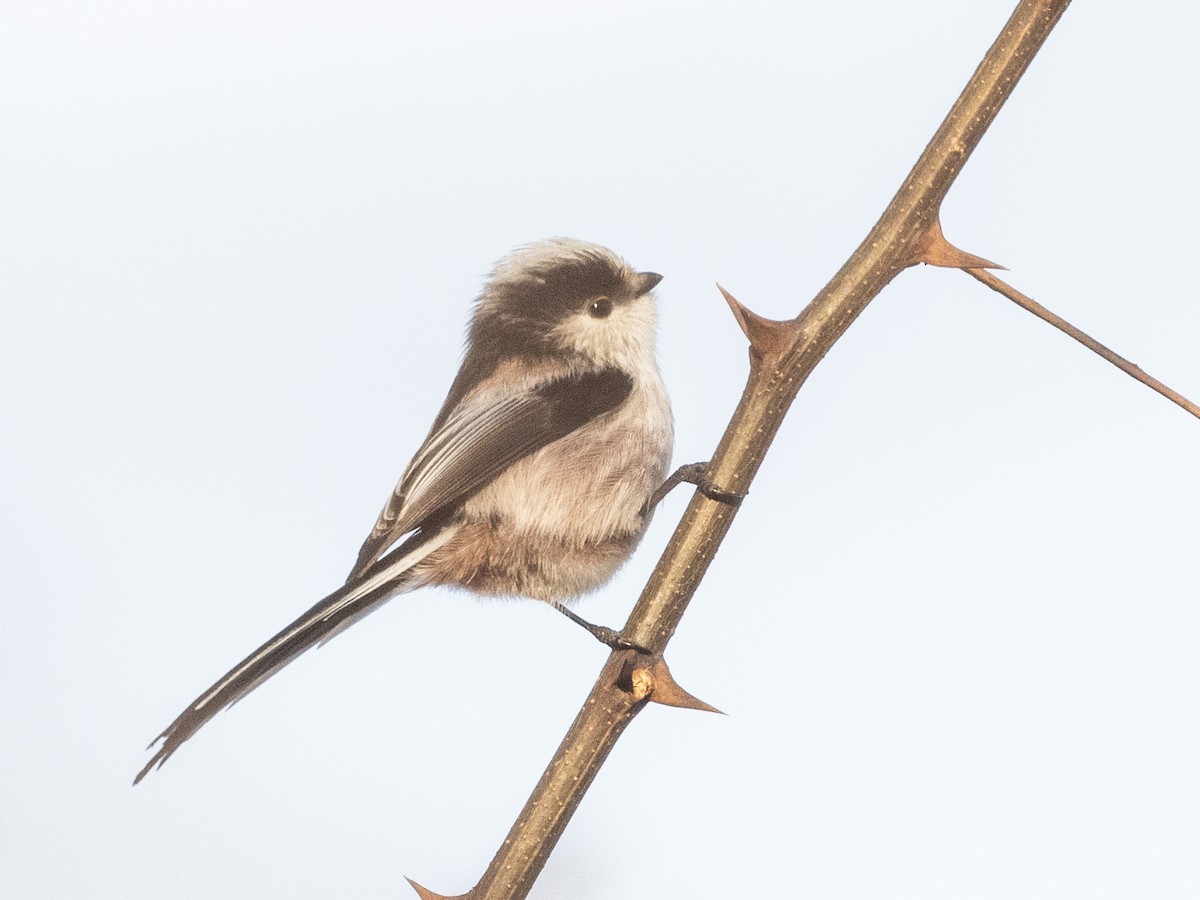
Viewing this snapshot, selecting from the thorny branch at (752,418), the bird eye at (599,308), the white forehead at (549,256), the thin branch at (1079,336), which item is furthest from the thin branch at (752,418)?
the white forehead at (549,256)

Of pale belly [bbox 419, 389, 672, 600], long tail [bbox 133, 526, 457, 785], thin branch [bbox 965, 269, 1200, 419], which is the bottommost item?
long tail [bbox 133, 526, 457, 785]

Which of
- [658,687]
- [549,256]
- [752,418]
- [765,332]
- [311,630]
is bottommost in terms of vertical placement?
[311,630]

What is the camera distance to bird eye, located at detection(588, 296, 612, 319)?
3416mm

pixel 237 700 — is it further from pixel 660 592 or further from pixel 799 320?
pixel 799 320

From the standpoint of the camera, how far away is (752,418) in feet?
6.04

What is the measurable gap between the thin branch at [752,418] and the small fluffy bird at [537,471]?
0.89 metres

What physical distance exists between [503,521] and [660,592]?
1145 mm

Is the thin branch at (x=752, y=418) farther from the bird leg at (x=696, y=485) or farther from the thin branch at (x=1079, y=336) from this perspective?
the thin branch at (x=1079, y=336)

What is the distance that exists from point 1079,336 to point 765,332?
44 cm

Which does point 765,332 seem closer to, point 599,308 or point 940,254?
point 940,254

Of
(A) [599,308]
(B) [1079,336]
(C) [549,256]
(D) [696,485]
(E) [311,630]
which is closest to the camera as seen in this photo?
(B) [1079,336]

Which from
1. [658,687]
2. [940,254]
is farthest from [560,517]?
[940,254]

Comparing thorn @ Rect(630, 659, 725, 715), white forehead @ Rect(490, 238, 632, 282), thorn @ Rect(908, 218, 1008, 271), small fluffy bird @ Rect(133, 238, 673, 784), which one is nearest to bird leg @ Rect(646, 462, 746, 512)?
small fluffy bird @ Rect(133, 238, 673, 784)

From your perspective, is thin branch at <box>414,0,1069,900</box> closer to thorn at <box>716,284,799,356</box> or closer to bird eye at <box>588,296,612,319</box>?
thorn at <box>716,284,799,356</box>
